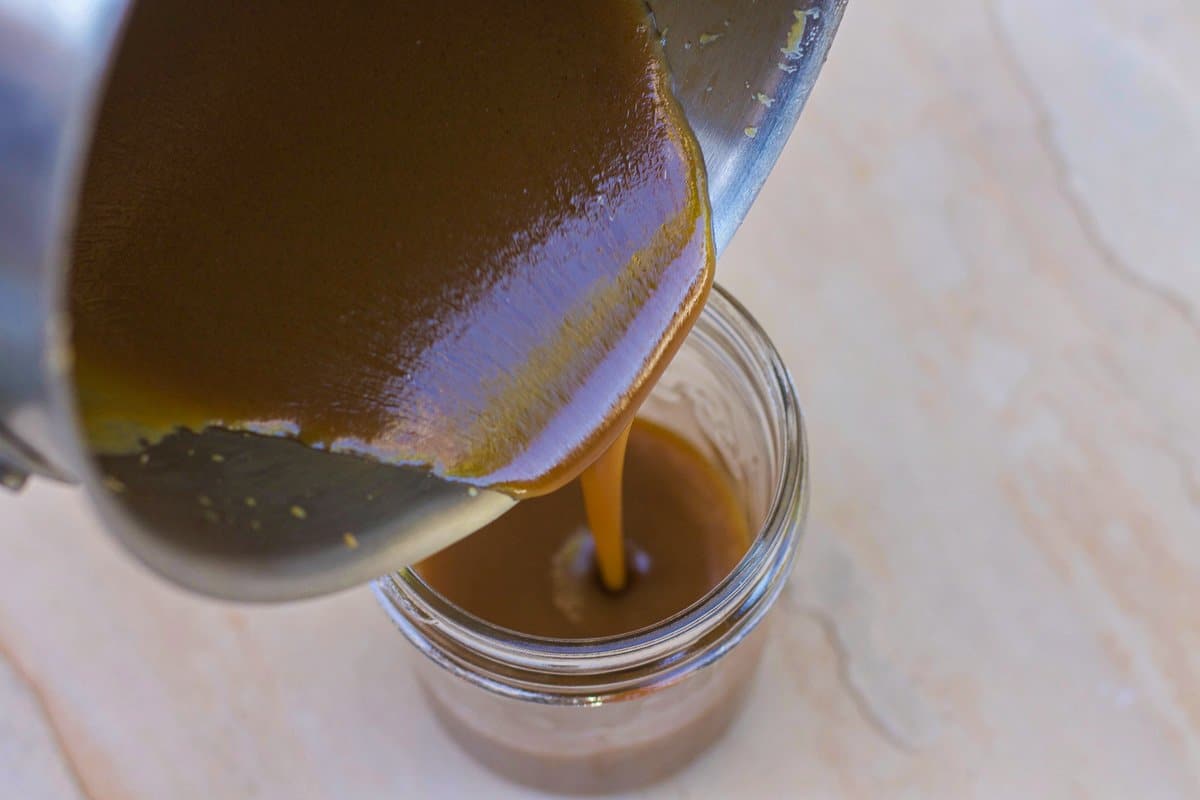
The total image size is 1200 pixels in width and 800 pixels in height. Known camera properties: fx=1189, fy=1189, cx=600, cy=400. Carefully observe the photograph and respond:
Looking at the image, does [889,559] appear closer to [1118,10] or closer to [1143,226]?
[1143,226]

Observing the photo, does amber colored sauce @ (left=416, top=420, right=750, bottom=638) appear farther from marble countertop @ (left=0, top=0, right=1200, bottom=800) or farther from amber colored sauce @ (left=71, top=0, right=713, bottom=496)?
amber colored sauce @ (left=71, top=0, right=713, bottom=496)

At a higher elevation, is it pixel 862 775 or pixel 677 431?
pixel 677 431

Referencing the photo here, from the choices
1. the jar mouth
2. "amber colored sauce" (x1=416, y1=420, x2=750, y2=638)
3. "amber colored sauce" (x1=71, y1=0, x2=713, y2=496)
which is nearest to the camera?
"amber colored sauce" (x1=71, y1=0, x2=713, y2=496)

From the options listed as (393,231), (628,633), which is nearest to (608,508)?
(628,633)

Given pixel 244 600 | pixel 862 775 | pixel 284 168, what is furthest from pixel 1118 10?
pixel 244 600

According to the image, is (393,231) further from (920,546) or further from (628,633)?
(920,546)

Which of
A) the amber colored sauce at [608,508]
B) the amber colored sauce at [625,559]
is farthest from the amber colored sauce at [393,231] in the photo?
the amber colored sauce at [625,559]

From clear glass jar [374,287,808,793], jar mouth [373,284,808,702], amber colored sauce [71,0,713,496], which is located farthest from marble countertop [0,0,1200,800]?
amber colored sauce [71,0,713,496]
